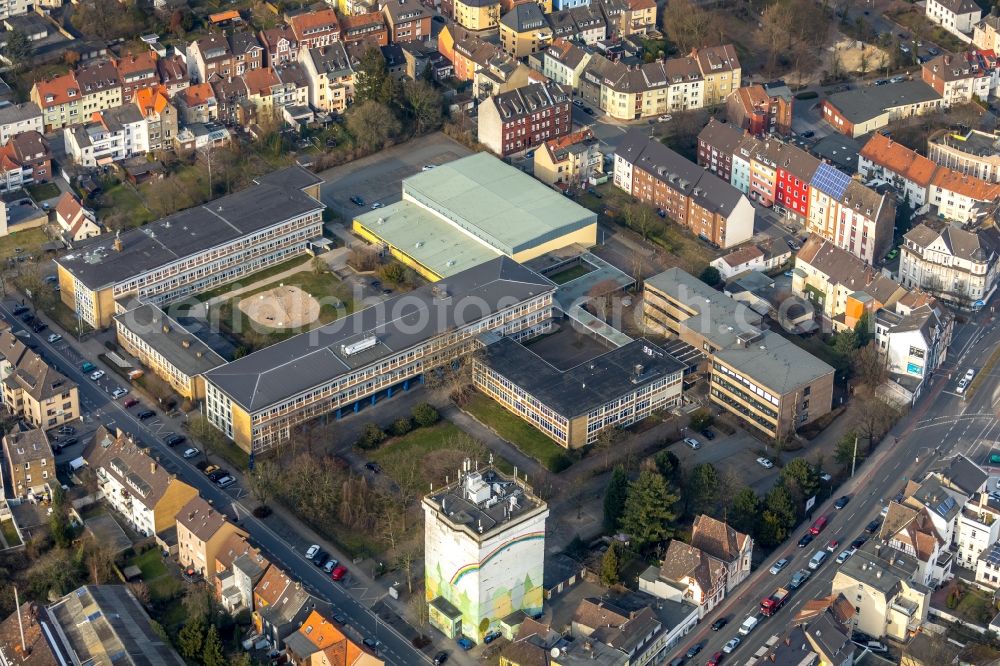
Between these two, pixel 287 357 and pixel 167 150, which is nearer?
pixel 287 357

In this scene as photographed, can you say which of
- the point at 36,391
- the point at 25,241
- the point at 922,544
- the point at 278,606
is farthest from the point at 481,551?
the point at 25,241

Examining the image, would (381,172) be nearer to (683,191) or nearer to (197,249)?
(197,249)

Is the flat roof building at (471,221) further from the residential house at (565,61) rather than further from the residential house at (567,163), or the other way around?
the residential house at (565,61)

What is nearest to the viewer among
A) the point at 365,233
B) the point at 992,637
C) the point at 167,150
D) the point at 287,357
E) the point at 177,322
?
the point at 992,637

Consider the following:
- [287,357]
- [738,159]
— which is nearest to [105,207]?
[287,357]

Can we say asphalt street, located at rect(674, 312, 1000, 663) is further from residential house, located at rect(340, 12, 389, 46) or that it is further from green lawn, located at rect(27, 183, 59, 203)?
green lawn, located at rect(27, 183, 59, 203)

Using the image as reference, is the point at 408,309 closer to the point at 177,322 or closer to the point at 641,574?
the point at 177,322
